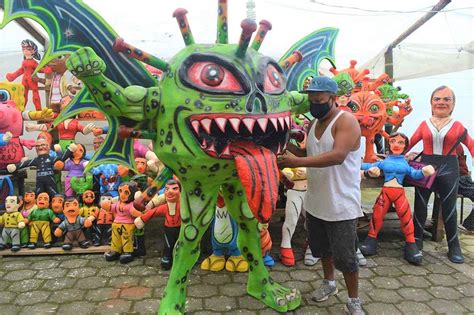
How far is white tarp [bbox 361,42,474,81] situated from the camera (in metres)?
6.43

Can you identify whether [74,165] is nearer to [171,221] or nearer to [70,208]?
[70,208]

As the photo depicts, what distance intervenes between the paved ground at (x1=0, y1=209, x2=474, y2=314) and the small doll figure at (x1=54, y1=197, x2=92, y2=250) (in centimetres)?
17

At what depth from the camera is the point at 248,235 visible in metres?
2.64

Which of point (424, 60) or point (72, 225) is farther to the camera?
point (424, 60)

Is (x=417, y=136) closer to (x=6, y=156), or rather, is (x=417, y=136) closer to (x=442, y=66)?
(x=442, y=66)

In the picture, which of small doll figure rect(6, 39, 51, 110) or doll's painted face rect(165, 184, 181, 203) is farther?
small doll figure rect(6, 39, 51, 110)

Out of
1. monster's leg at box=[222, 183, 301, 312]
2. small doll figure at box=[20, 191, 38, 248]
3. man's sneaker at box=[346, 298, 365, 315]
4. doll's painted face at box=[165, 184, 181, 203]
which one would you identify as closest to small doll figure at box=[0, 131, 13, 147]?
small doll figure at box=[20, 191, 38, 248]

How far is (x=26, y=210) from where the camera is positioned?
383 cm

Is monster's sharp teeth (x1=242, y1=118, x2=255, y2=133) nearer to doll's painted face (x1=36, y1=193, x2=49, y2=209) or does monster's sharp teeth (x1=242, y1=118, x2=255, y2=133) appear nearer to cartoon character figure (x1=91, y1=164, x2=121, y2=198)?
cartoon character figure (x1=91, y1=164, x2=121, y2=198)

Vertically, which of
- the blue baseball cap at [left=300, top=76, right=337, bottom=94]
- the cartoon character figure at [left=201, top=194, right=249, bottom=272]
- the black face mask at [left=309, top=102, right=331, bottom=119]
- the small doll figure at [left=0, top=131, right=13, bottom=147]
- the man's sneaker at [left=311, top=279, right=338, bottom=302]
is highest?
the blue baseball cap at [left=300, top=76, right=337, bottom=94]

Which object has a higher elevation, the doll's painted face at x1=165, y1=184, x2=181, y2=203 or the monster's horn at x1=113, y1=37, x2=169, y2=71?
the monster's horn at x1=113, y1=37, x2=169, y2=71

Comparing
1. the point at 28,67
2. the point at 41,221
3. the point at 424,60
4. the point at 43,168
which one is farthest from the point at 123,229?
the point at 424,60

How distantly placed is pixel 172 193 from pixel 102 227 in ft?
3.18

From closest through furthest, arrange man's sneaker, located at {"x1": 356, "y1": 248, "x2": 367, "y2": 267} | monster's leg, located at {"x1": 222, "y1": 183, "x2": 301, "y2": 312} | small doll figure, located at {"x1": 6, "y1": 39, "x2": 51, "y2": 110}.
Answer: monster's leg, located at {"x1": 222, "y1": 183, "x2": 301, "y2": 312} < man's sneaker, located at {"x1": 356, "y1": 248, "x2": 367, "y2": 267} < small doll figure, located at {"x1": 6, "y1": 39, "x2": 51, "y2": 110}
